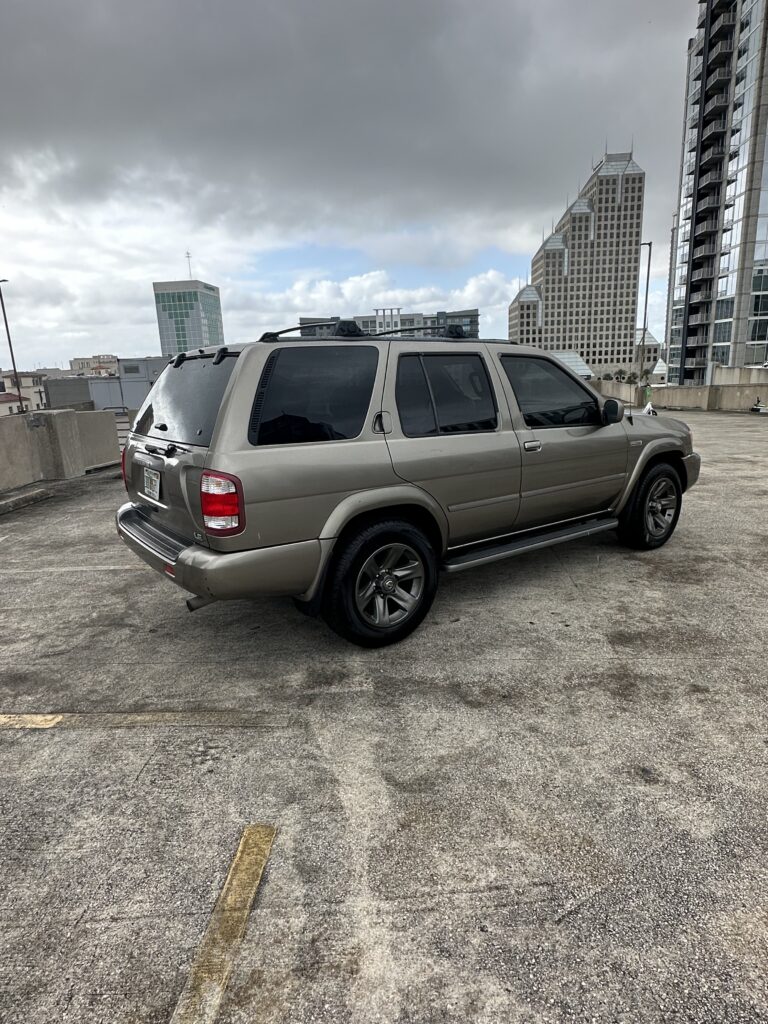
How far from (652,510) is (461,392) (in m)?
2.49

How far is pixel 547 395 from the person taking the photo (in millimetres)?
4566

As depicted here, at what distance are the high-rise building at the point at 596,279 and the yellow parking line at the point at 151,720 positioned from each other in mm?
178227

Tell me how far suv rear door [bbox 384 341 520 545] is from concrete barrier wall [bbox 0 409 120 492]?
24.6 feet

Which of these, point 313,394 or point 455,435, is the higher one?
point 313,394

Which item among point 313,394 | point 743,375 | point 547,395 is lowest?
point 743,375

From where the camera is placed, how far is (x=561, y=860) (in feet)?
6.82

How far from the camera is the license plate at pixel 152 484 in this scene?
3.60 m

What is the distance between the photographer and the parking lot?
170cm

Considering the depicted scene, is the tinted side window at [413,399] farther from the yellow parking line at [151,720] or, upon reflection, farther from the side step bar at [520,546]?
the yellow parking line at [151,720]

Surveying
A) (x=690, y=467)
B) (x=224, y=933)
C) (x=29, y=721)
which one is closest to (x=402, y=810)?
(x=224, y=933)

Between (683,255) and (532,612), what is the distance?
78.7 m

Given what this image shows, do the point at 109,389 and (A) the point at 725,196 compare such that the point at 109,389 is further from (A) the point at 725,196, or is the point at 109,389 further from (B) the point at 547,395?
(A) the point at 725,196

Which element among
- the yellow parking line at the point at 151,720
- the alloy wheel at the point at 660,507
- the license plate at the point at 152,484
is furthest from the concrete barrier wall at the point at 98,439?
the alloy wheel at the point at 660,507

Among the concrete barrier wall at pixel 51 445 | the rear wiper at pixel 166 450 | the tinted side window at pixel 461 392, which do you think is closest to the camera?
the rear wiper at pixel 166 450
